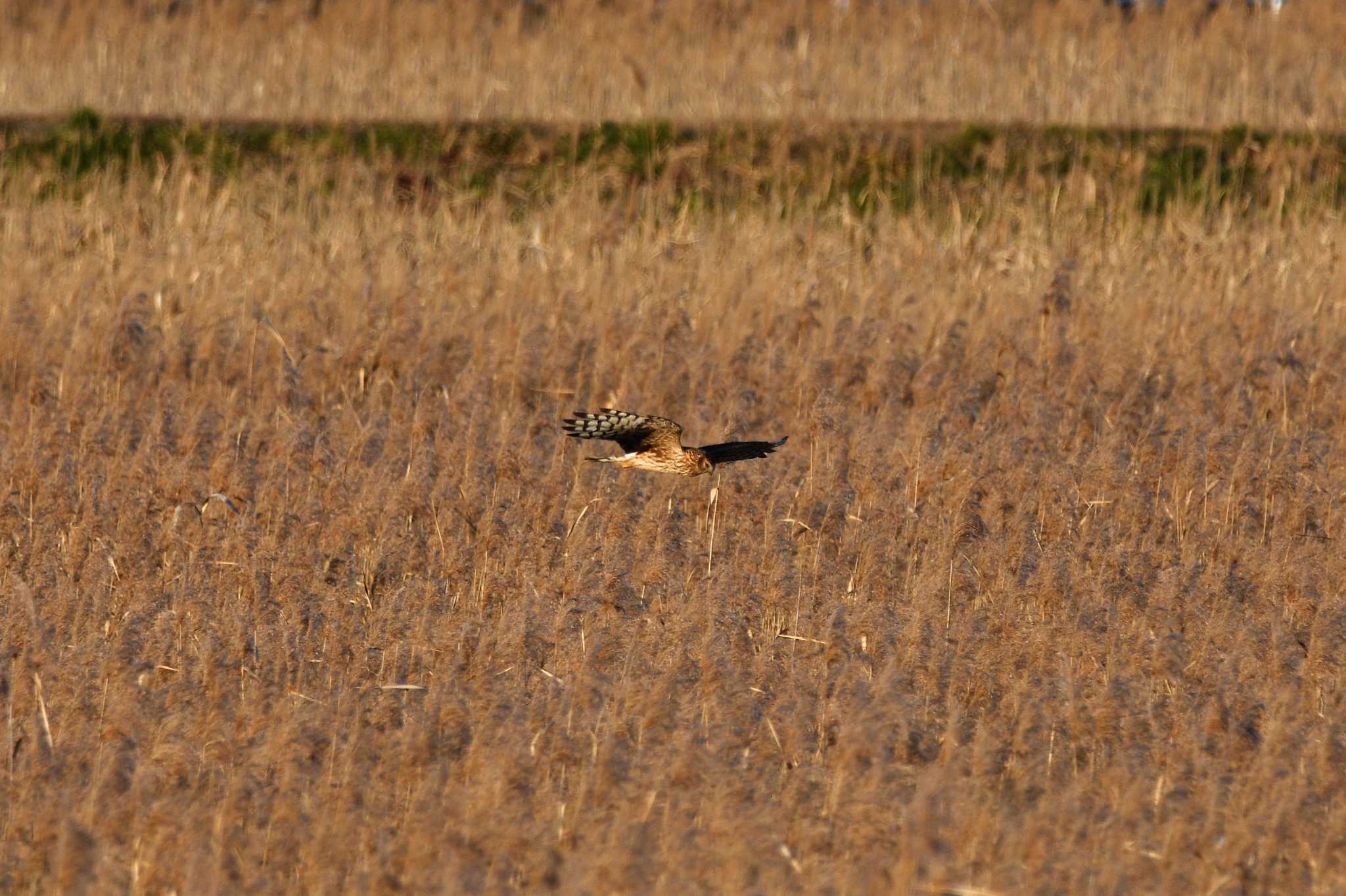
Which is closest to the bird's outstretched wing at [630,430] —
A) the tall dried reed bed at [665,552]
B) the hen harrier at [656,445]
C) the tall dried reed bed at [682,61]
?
the hen harrier at [656,445]

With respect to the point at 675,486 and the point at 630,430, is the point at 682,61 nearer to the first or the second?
the point at 675,486

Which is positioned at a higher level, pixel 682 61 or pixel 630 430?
pixel 682 61

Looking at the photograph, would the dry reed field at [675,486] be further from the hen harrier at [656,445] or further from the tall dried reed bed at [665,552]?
the hen harrier at [656,445]

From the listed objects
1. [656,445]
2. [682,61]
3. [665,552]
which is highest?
[682,61]

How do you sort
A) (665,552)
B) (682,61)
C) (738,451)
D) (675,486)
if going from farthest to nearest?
(682,61) < (675,486) < (665,552) < (738,451)

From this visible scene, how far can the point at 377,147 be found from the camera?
11.1 metres

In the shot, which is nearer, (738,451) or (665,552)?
(738,451)

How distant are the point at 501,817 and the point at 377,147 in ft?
27.3

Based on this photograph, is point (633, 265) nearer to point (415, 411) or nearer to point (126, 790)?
point (415, 411)

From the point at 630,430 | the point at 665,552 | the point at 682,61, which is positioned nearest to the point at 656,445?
the point at 630,430

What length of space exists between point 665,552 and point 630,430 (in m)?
0.49

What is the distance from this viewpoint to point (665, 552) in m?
5.24

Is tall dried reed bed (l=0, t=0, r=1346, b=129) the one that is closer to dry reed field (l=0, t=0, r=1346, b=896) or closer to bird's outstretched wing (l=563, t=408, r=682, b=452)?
dry reed field (l=0, t=0, r=1346, b=896)

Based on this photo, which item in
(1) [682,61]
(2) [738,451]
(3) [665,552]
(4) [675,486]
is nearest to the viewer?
(2) [738,451]
